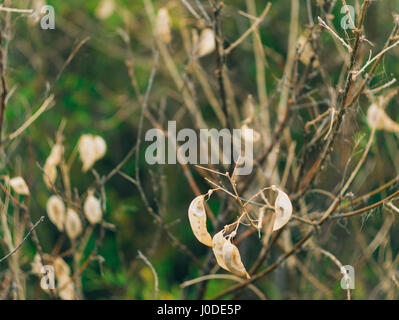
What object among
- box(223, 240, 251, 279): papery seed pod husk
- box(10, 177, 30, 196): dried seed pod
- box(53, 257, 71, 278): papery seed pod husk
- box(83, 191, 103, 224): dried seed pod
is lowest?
box(53, 257, 71, 278): papery seed pod husk

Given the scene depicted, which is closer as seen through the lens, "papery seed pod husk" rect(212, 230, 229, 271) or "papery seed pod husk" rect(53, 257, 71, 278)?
"papery seed pod husk" rect(212, 230, 229, 271)

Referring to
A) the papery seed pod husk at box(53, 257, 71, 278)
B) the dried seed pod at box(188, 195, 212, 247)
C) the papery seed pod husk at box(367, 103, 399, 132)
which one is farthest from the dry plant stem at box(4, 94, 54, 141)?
the papery seed pod husk at box(367, 103, 399, 132)

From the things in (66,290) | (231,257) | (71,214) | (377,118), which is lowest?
(66,290)

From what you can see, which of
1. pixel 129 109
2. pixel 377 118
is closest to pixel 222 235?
pixel 377 118

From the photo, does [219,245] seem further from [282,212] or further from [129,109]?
[129,109]

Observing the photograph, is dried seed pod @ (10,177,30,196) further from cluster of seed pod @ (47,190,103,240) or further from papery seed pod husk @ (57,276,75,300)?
papery seed pod husk @ (57,276,75,300)

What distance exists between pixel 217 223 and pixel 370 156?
1072mm

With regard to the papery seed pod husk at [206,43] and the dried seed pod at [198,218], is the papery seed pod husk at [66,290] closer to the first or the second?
the dried seed pod at [198,218]

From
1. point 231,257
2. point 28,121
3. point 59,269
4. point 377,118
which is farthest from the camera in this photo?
point 59,269

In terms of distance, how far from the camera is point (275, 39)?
2201 mm

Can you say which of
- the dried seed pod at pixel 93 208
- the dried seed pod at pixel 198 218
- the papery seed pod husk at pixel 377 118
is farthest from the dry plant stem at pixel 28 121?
the papery seed pod husk at pixel 377 118

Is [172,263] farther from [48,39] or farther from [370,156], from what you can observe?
[48,39]

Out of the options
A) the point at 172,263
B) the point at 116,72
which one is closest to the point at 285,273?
the point at 172,263

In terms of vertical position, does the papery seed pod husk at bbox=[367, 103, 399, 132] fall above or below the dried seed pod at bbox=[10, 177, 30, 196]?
above
